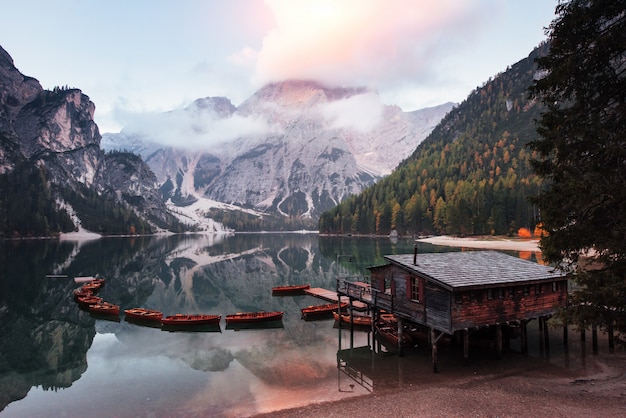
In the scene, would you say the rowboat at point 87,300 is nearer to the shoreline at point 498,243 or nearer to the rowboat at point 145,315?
the rowboat at point 145,315

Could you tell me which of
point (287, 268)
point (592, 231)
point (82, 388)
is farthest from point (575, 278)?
point (287, 268)

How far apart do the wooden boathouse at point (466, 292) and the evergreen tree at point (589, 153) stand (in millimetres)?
9355

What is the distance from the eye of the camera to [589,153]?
16672 millimetres

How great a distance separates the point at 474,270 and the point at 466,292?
3.07m

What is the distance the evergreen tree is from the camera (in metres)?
15.5

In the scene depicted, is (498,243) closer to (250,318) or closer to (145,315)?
(250,318)

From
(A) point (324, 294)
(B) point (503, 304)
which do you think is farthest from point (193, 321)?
(B) point (503, 304)

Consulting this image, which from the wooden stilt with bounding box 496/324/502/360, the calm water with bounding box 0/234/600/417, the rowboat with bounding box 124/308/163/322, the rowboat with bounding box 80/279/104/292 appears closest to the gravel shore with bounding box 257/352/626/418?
the calm water with bounding box 0/234/600/417

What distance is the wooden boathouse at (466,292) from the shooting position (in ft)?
88.0

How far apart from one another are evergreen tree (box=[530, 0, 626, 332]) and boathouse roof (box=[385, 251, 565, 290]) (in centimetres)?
924

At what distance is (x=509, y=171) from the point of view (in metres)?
192

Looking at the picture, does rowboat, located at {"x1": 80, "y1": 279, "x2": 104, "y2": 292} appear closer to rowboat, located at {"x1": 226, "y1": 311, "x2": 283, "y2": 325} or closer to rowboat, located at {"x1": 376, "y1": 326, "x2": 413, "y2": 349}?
rowboat, located at {"x1": 226, "y1": 311, "x2": 283, "y2": 325}

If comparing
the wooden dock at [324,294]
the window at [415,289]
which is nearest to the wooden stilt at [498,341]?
the window at [415,289]

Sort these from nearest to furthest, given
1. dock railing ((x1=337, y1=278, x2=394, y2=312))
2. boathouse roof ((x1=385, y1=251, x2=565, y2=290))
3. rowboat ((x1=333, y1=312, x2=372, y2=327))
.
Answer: boathouse roof ((x1=385, y1=251, x2=565, y2=290))
dock railing ((x1=337, y1=278, x2=394, y2=312))
rowboat ((x1=333, y1=312, x2=372, y2=327))
